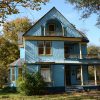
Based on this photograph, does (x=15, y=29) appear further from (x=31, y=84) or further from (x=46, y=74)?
(x=31, y=84)

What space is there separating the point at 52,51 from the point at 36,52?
2.18 meters

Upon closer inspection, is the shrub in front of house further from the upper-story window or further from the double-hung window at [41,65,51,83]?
Answer: the upper-story window

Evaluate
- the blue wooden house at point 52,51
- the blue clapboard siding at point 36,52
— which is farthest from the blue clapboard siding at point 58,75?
the blue clapboard siding at point 36,52

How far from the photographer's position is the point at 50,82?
130ft

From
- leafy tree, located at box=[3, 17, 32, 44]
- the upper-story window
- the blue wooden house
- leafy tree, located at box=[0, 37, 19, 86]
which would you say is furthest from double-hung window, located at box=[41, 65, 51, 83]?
leafy tree, located at box=[3, 17, 32, 44]

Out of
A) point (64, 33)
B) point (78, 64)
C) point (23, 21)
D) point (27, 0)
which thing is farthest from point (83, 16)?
point (23, 21)

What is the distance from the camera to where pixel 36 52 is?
3988 centimetres

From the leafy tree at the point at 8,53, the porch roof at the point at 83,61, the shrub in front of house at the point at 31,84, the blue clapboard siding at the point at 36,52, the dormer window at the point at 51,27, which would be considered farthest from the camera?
the leafy tree at the point at 8,53

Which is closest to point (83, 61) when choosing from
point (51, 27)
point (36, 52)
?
point (51, 27)

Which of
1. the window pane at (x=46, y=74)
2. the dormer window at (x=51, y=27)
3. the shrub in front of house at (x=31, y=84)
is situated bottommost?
the shrub in front of house at (x=31, y=84)

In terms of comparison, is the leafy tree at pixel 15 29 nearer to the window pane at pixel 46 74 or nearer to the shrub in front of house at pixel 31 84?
the window pane at pixel 46 74

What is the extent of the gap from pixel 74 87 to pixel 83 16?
32.5ft

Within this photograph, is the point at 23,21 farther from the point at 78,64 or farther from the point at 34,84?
the point at 34,84

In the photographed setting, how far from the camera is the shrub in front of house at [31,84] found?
35.5 metres
